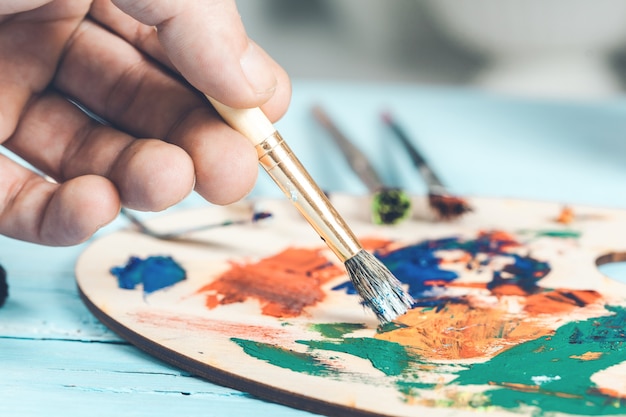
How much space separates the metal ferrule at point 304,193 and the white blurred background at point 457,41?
48.8 inches

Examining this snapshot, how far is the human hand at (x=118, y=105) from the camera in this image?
0.58 m

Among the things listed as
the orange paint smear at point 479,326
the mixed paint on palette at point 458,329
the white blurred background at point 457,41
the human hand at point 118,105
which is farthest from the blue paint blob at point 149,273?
the white blurred background at point 457,41

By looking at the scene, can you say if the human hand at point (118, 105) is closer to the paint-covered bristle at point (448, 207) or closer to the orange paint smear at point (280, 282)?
the orange paint smear at point (280, 282)

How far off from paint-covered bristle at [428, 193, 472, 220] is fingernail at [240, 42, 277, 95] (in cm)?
35

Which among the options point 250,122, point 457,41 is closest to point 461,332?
point 250,122

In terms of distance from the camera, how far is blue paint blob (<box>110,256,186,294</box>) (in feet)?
2.37

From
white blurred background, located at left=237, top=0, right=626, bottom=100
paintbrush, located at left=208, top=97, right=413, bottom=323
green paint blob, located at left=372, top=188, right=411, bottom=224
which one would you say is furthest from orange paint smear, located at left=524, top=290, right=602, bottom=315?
white blurred background, located at left=237, top=0, right=626, bottom=100

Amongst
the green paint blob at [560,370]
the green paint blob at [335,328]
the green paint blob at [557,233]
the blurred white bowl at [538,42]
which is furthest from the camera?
the blurred white bowl at [538,42]

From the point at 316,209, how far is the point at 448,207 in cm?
30

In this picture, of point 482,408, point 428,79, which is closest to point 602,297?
point 482,408

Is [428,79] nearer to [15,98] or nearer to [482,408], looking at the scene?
[15,98]

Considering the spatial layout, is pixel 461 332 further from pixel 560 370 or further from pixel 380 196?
pixel 380 196

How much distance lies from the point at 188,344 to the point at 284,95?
223mm

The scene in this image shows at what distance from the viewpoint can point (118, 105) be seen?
74cm
